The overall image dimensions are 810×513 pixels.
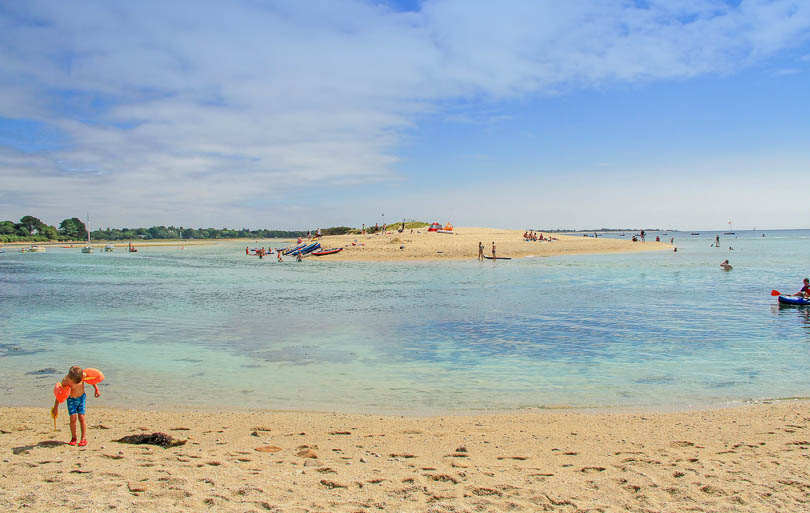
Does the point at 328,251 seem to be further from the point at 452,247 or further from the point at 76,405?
the point at 76,405

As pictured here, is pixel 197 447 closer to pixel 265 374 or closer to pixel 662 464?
pixel 265 374

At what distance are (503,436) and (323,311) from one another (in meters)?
15.5

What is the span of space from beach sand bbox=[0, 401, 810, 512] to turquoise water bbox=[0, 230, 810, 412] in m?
1.13

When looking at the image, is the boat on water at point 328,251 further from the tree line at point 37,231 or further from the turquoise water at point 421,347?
the tree line at point 37,231

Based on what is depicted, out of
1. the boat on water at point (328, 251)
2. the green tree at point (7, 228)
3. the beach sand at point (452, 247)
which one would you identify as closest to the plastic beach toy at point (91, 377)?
the beach sand at point (452, 247)

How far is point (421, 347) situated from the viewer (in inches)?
579

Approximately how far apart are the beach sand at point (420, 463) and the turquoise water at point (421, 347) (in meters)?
1.13

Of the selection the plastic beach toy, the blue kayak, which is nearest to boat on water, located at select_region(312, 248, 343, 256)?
the blue kayak

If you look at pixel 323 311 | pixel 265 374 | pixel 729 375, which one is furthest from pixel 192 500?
pixel 323 311

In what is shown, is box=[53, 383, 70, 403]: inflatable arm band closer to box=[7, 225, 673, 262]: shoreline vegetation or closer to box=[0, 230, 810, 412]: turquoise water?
box=[0, 230, 810, 412]: turquoise water

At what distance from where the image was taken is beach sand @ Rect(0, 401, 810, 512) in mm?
5328

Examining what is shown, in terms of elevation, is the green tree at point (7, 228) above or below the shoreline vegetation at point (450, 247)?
above

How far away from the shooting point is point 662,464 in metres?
6.39

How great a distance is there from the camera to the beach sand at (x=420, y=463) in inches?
210
